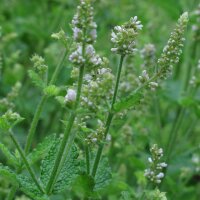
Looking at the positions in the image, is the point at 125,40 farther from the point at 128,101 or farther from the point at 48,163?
the point at 48,163

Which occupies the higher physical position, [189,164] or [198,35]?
[198,35]

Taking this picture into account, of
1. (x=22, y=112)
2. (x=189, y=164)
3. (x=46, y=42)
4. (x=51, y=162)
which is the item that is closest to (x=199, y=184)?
(x=189, y=164)

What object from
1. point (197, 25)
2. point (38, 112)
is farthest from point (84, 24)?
point (197, 25)

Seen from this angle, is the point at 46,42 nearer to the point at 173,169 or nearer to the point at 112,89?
the point at 173,169

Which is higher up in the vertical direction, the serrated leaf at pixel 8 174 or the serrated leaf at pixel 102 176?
the serrated leaf at pixel 102 176

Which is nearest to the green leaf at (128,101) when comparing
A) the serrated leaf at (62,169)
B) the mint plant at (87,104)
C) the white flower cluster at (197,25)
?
the mint plant at (87,104)

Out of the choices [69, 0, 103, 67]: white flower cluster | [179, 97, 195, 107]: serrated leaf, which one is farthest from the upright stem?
[179, 97, 195, 107]: serrated leaf

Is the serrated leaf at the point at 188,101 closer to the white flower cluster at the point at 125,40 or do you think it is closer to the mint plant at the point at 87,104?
the mint plant at the point at 87,104
